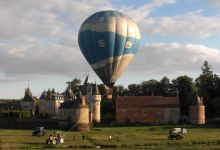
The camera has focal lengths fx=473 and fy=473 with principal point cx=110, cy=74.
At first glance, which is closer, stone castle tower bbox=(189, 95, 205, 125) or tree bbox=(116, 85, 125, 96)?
stone castle tower bbox=(189, 95, 205, 125)

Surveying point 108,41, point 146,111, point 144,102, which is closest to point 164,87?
point 144,102

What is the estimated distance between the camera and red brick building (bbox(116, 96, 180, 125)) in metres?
89.4

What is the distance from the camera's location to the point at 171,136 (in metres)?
46.4

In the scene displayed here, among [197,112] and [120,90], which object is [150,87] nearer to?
[120,90]

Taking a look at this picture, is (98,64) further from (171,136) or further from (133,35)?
(171,136)

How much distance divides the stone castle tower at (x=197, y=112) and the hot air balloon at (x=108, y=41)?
4405 centimetres

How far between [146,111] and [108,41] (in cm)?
4753

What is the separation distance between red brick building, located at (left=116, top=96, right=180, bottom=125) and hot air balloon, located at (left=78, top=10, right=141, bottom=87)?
44.0 meters

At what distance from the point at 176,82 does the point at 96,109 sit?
28.8m

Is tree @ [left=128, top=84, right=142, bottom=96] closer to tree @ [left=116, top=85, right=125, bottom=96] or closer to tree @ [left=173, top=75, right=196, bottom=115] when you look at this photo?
tree @ [left=116, top=85, right=125, bottom=96]

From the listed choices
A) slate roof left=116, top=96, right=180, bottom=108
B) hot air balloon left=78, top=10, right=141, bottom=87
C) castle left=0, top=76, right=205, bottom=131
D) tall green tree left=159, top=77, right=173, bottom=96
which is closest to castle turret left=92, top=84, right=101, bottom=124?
castle left=0, top=76, right=205, bottom=131

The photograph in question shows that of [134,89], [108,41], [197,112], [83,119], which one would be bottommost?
[83,119]

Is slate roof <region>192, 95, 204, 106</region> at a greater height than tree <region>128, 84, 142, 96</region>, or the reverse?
tree <region>128, 84, 142, 96</region>

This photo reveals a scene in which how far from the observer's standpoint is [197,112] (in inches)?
3418
